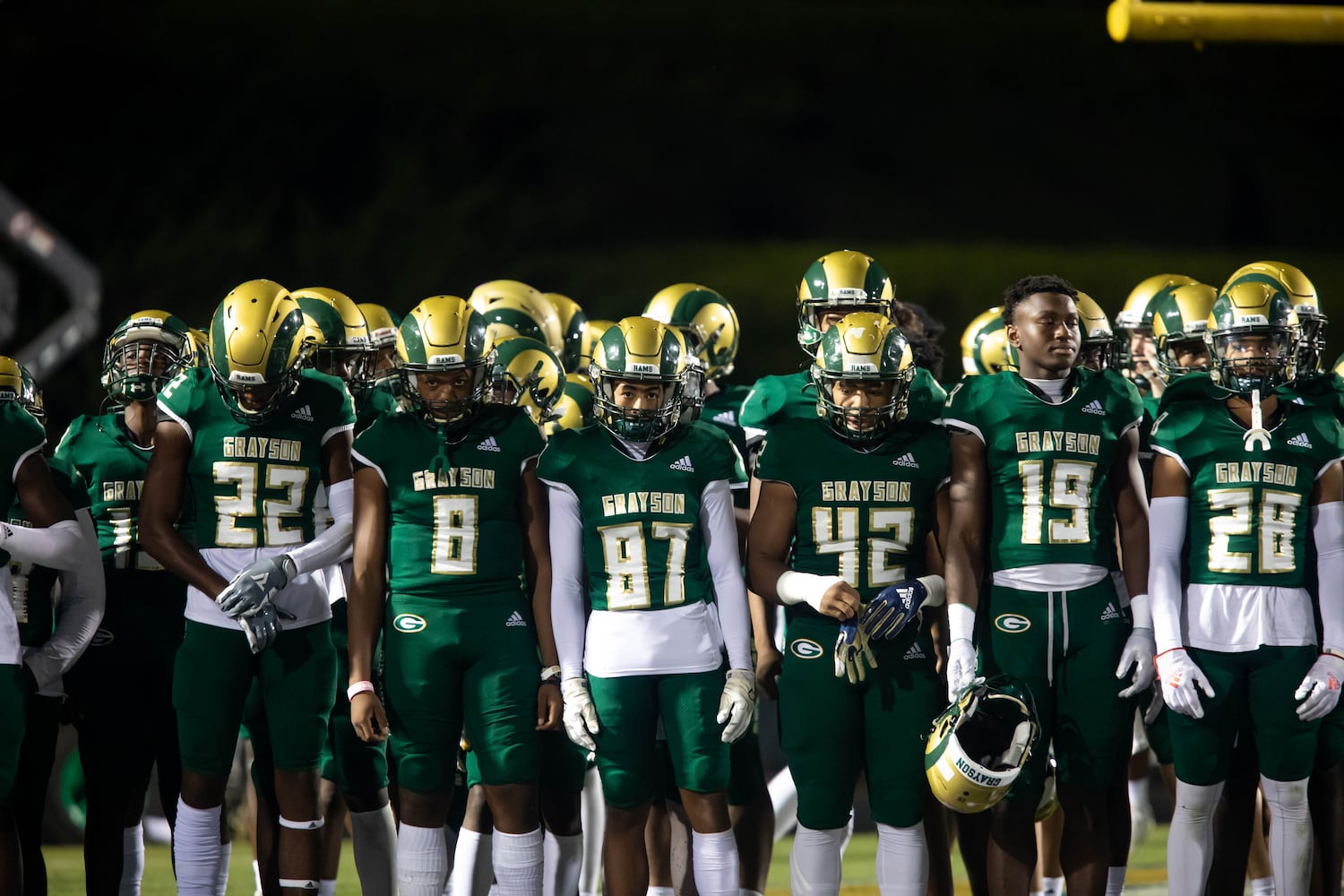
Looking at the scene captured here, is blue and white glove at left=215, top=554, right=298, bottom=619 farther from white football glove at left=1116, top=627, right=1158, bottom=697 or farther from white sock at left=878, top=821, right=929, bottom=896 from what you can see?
white football glove at left=1116, top=627, right=1158, bottom=697

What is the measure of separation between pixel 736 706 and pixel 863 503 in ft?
2.14

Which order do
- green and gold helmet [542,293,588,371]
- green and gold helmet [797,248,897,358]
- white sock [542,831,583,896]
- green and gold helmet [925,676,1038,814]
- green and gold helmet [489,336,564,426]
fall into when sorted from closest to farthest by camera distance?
green and gold helmet [925,676,1038,814]
white sock [542,831,583,896]
green and gold helmet [797,248,897,358]
green and gold helmet [489,336,564,426]
green and gold helmet [542,293,588,371]

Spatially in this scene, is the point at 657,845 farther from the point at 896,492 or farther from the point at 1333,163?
the point at 1333,163

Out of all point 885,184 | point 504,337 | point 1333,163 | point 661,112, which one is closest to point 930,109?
point 885,184

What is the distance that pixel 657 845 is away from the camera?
459cm

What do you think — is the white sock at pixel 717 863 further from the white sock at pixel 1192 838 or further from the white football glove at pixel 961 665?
the white sock at pixel 1192 838

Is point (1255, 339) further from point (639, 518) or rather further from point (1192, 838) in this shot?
point (639, 518)

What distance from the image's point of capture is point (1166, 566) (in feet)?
13.7

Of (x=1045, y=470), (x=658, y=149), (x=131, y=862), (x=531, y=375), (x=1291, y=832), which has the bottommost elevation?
(x=131, y=862)

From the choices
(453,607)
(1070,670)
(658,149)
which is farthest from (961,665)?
(658,149)

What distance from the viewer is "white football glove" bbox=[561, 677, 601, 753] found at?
157 inches

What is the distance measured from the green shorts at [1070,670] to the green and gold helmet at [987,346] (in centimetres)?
176

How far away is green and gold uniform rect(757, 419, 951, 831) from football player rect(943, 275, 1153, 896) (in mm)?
116

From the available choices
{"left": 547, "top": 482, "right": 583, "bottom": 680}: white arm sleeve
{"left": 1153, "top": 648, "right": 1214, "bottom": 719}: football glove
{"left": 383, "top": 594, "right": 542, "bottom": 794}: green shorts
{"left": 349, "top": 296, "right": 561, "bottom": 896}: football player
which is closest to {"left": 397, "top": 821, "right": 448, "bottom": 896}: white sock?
{"left": 349, "top": 296, "right": 561, "bottom": 896}: football player
